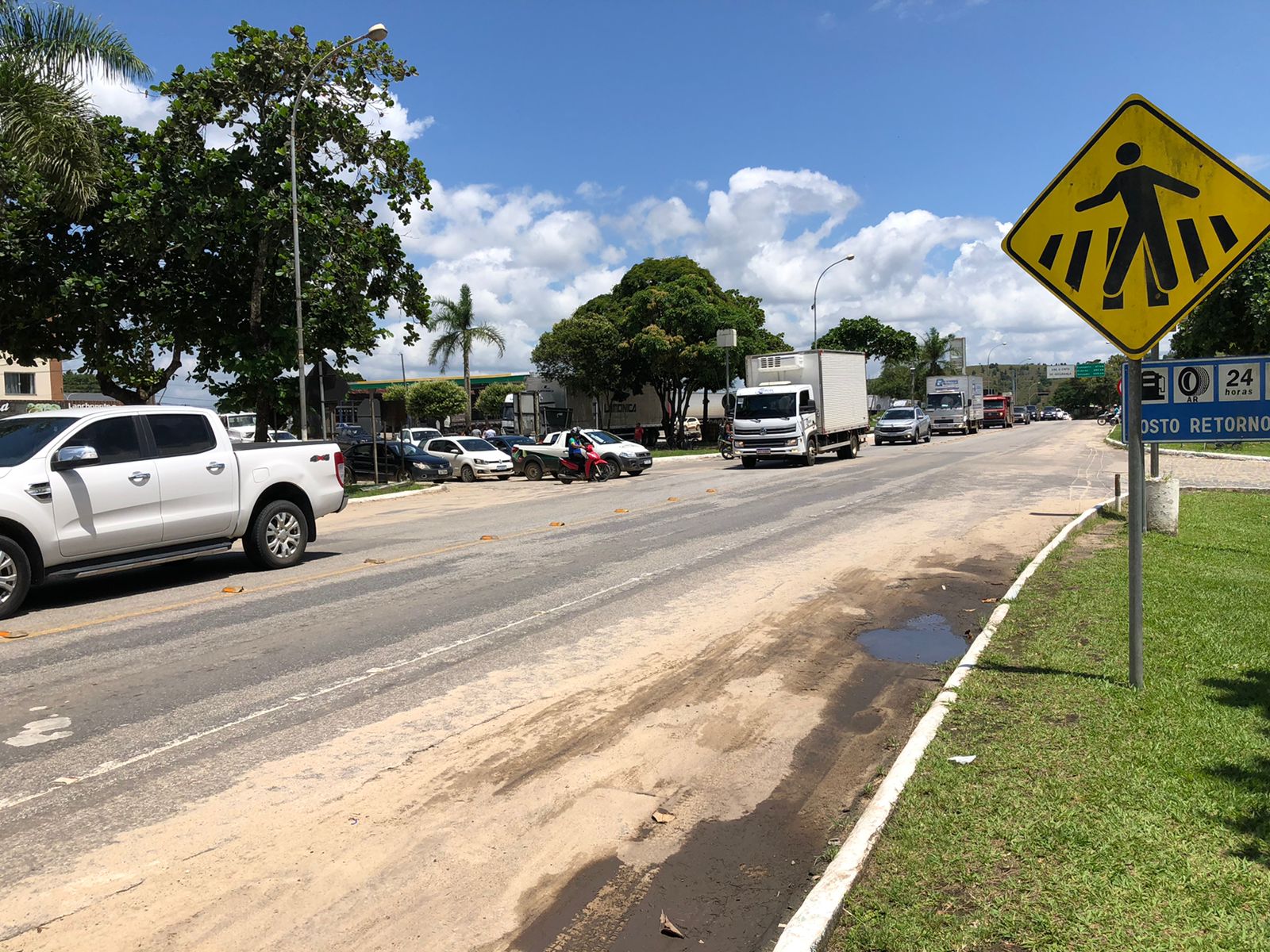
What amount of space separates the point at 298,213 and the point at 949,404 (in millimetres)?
43633

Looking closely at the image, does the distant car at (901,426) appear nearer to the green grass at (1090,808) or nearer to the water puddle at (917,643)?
the water puddle at (917,643)

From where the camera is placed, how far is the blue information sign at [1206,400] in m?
8.65

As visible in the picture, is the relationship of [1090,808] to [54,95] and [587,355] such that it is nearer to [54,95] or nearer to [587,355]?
[54,95]

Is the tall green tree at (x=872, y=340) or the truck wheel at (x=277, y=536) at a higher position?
the tall green tree at (x=872, y=340)

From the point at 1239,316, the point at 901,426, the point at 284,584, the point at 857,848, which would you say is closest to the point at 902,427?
the point at 901,426

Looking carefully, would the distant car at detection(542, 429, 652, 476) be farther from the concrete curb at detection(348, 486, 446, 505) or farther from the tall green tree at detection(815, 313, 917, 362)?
the tall green tree at detection(815, 313, 917, 362)

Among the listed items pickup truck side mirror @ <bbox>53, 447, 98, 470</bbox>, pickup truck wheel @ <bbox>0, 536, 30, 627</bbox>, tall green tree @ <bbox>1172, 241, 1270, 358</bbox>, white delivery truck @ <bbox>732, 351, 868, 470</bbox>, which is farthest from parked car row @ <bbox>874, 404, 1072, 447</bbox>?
pickup truck wheel @ <bbox>0, 536, 30, 627</bbox>

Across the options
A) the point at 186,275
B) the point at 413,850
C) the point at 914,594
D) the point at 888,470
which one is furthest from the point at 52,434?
the point at 888,470

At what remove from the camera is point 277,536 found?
11.6 meters

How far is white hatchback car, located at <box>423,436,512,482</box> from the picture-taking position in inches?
1181

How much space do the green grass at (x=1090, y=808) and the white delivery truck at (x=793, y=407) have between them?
21829 mm

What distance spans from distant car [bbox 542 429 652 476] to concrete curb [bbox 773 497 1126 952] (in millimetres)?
21910

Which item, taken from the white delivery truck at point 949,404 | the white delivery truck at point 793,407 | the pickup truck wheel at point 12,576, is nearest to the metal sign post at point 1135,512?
the pickup truck wheel at point 12,576

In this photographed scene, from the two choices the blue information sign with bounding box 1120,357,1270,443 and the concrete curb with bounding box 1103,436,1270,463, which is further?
the concrete curb with bounding box 1103,436,1270,463
